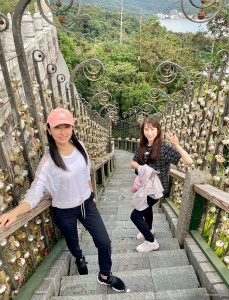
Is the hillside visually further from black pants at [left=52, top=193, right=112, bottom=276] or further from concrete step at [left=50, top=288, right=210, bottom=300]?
concrete step at [left=50, top=288, right=210, bottom=300]

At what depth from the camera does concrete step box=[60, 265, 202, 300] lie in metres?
2.21

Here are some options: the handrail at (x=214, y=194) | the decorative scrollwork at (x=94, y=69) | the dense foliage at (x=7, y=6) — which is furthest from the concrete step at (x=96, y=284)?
the dense foliage at (x=7, y=6)

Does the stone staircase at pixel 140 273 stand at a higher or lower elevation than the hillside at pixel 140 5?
lower

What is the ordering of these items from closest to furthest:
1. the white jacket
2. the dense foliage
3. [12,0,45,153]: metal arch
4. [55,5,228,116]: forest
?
[12,0,45,153]: metal arch → the white jacket → [55,5,228,116]: forest → the dense foliage

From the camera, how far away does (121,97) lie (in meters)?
19.4

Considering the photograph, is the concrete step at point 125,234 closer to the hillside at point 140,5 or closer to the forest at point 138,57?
the forest at point 138,57

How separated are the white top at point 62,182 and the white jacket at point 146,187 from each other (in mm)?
637

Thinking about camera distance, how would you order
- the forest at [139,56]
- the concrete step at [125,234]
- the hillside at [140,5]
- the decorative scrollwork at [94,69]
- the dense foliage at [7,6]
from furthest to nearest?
the hillside at [140,5], the dense foliage at [7,6], the forest at [139,56], the decorative scrollwork at [94,69], the concrete step at [125,234]

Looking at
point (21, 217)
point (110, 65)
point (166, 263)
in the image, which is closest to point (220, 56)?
point (166, 263)

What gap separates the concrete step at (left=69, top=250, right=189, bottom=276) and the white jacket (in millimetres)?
523

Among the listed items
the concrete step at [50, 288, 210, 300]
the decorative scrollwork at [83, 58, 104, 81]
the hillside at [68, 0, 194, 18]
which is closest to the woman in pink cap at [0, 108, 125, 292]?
the concrete step at [50, 288, 210, 300]

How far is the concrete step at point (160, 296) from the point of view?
1978 mm

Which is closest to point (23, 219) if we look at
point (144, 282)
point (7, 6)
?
point (144, 282)

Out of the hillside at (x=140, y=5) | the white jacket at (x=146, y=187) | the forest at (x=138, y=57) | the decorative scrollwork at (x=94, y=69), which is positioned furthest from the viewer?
the hillside at (x=140, y=5)
